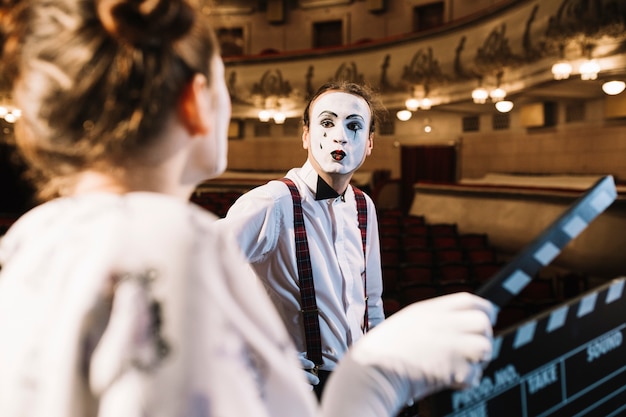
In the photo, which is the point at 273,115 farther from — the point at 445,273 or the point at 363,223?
the point at 363,223

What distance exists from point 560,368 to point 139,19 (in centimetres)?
136

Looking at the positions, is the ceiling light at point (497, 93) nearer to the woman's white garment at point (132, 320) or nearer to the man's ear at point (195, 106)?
the man's ear at point (195, 106)

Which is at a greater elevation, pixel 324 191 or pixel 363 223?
pixel 324 191

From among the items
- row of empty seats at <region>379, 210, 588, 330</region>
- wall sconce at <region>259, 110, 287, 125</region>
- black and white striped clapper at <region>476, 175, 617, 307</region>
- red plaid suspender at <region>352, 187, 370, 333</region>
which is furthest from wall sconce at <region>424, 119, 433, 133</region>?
black and white striped clapper at <region>476, 175, 617, 307</region>

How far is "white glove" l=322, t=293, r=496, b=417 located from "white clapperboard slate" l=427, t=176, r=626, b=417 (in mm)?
131

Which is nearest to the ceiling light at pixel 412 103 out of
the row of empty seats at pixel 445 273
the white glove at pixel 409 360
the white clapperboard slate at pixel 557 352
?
the row of empty seats at pixel 445 273

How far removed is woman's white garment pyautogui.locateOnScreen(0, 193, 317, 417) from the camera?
635 mm

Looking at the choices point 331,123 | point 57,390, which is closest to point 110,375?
point 57,390

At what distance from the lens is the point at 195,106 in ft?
2.59

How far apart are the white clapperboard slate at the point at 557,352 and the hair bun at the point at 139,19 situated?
0.73 m

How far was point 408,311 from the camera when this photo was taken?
3.02ft

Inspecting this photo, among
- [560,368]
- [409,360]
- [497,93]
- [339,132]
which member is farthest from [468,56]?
[409,360]

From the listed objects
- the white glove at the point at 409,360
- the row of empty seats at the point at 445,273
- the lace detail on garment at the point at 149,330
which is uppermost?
the lace detail on garment at the point at 149,330

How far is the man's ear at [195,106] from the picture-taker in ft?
2.57
